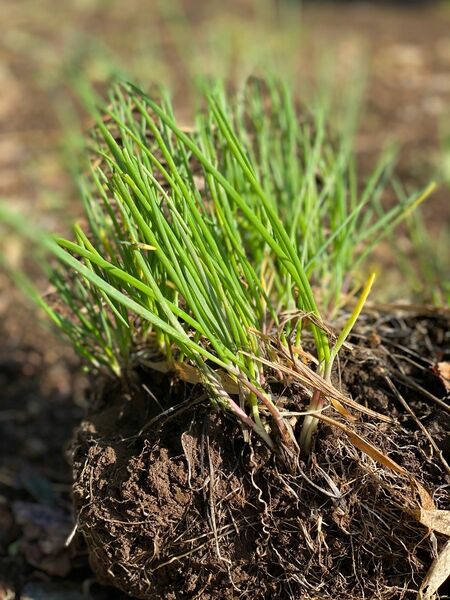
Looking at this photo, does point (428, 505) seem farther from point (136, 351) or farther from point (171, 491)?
point (136, 351)

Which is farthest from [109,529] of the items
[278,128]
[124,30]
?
[124,30]

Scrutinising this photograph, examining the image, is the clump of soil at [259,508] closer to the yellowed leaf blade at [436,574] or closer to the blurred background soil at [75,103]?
the yellowed leaf blade at [436,574]

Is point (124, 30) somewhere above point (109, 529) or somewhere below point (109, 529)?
above

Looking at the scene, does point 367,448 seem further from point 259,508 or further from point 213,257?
point 213,257

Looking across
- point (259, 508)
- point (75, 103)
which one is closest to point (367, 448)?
point (259, 508)

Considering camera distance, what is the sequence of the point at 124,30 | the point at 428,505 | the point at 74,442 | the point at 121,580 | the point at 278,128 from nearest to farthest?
the point at 428,505
the point at 121,580
the point at 74,442
the point at 278,128
the point at 124,30

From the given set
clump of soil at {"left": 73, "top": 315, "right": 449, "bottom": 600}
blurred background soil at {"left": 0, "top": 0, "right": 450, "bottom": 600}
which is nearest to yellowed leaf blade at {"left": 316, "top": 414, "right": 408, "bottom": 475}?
clump of soil at {"left": 73, "top": 315, "right": 449, "bottom": 600}

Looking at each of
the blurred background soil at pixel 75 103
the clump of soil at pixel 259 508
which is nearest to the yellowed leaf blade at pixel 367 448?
the clump of soil at pixel 259 508
